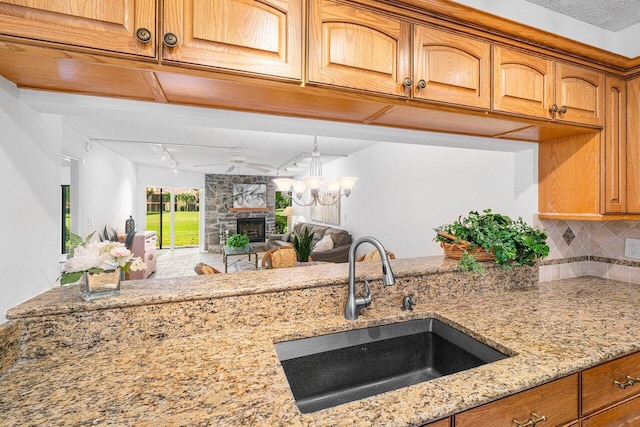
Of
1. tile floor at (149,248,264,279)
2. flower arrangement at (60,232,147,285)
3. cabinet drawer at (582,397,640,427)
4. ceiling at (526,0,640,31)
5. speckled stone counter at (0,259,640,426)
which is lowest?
tile floor at (149,248,264,279)

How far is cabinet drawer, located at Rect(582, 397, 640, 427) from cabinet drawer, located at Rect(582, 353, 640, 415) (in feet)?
0.10

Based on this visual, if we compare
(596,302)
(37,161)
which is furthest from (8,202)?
(596,302)

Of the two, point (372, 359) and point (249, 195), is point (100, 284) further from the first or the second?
point (249, 195)

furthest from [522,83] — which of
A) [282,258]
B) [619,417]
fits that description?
[282,258]

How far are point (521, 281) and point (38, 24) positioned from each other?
93.3 inches

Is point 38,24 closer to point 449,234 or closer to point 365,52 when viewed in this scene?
point 365,52

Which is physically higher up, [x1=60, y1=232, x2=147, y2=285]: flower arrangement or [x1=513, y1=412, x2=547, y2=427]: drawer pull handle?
[x1=60, y1=232, x2=147, y2=285]: flower arrangement

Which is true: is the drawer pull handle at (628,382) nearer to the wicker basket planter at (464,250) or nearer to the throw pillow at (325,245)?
the wicker basket planter at (464,250)

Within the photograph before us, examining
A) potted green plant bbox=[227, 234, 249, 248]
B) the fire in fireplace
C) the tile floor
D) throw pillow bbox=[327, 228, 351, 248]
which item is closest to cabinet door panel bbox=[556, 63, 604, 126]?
throw pillow bbox=[327, 228, 351, 248]

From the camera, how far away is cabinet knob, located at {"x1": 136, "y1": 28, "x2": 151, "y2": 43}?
32.5 inches

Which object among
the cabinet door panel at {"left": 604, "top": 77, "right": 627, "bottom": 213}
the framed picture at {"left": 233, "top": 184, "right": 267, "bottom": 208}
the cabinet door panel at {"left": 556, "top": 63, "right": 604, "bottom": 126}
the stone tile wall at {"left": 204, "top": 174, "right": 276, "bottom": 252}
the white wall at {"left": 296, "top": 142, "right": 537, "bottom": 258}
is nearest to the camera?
the cabinet door panel at {"left": 556, "top": 63, "right": 604, "bottom": 126}

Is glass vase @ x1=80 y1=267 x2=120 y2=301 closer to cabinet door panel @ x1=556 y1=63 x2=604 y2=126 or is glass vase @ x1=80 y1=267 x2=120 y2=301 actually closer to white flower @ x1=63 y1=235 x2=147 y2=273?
white flower @ x1=63 y1=235 x2=147 y2=273

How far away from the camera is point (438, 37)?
3.98ft

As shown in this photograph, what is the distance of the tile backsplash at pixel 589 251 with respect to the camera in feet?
6.56
